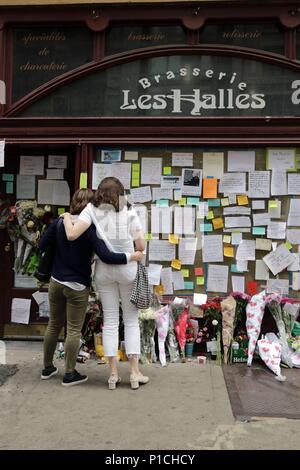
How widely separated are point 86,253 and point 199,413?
1.61 metres

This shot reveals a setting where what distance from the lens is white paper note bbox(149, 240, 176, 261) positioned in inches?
218

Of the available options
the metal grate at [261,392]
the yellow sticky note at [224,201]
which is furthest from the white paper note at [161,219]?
the metal grate at [261,392]

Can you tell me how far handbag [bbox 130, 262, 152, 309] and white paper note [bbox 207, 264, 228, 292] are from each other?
49.1 inches

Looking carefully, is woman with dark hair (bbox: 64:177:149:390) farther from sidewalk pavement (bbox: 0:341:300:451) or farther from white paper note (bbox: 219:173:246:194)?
white paper note (bbox: 219:173:246:194)

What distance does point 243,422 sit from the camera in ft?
12.3

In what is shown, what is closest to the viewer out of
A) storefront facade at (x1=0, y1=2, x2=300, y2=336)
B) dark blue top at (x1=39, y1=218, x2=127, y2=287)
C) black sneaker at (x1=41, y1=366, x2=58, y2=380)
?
dark blue top at (x1=39, y1=218, x2=127, y2=287)

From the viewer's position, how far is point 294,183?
17.7 feet

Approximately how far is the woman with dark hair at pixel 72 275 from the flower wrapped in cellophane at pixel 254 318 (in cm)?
144

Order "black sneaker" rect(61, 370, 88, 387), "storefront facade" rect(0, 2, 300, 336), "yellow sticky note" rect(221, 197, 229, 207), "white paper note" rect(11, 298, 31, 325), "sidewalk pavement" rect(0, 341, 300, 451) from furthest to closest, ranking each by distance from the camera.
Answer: "white paper note" rect(11, 298, 31, 325)
"yellow sticky note" rect(221, 197, 229, 207)
"storefront facade" rect(0, 2, 300, 336)
"black sneaker" rect(61, 370, 88, 387)
"sidewalk pavement" rect(0, 341, 300, 451)

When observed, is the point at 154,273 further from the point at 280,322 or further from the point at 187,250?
the point at 280,322

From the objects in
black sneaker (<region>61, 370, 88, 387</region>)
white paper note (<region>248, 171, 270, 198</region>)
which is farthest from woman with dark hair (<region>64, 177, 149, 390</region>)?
white paper note (<region>248, 171, 270, 198</region>)

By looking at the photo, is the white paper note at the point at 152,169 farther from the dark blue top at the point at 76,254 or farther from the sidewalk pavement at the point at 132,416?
the sidewalk pavement at the point at 132,416
